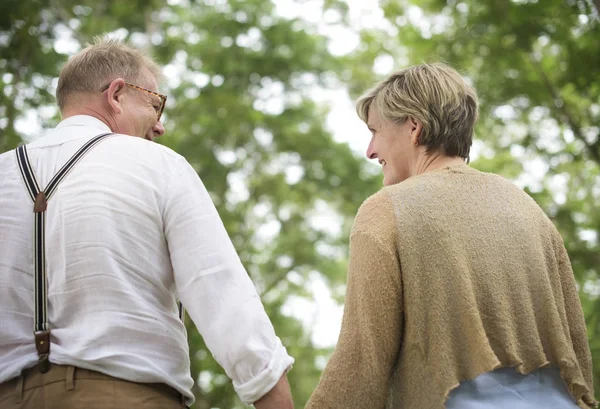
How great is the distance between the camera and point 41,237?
219 cm

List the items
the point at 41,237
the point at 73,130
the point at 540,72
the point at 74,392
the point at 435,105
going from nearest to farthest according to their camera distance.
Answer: the point at 74,392 < the point at 41,237 < the point at 73,130 < the point at 435,105 < the point at 540,72

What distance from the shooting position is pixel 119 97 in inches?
104

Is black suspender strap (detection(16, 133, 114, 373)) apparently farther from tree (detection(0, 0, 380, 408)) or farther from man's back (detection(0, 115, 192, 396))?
tree (detection(0, 0, 380, 408))

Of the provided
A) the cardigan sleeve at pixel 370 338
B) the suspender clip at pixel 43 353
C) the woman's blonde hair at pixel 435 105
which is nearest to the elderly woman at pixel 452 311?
the cardigan sleeve at pixel 370 338

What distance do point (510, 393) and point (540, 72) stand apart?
7.54m

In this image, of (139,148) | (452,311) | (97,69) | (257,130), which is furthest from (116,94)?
(257,130)

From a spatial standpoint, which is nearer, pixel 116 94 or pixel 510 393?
pixel 510 393

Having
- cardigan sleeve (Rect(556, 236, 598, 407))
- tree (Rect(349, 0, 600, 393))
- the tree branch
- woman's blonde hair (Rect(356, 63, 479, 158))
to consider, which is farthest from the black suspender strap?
the tree branch

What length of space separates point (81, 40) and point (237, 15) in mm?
3196

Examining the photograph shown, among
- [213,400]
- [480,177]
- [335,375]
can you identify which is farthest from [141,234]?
[213,400]

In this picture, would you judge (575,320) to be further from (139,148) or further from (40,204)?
(40,204)

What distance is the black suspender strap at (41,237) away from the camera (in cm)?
211

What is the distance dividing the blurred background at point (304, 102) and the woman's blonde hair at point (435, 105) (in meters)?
4.19

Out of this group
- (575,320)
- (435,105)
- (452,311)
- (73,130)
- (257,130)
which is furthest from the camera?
(257,130)
